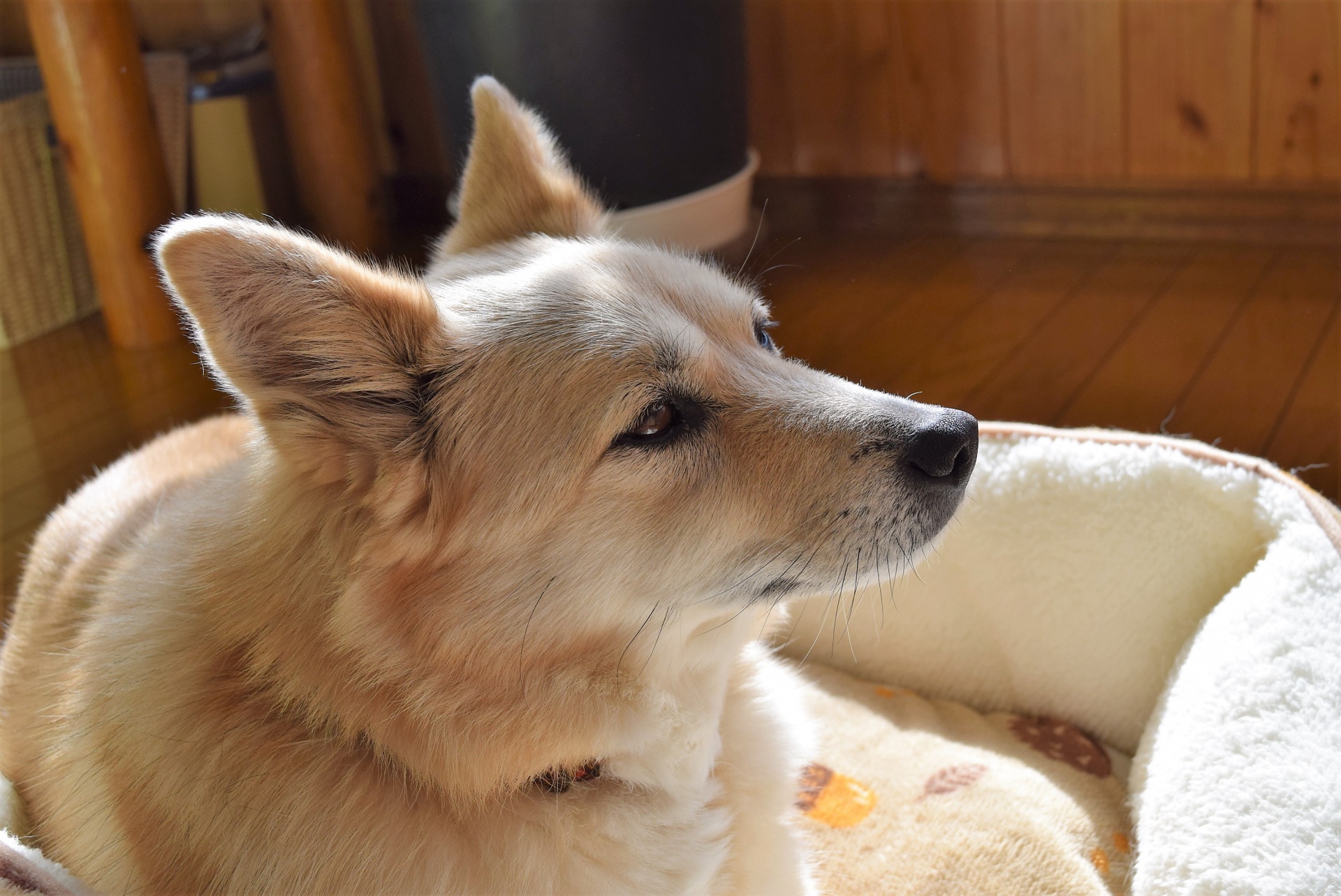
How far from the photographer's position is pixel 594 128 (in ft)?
9.75

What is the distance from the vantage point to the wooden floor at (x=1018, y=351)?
243 cm

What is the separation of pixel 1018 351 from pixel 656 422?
6.29 ft

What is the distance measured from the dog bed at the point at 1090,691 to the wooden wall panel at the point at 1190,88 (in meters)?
1.59

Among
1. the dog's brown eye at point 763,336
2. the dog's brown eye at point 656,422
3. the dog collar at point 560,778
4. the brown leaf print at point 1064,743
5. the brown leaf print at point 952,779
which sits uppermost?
the dog's brown eye at point 656,422

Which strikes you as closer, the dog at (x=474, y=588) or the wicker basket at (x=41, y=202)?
the dog at (x=474, y=588)

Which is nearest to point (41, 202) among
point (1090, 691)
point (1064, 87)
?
point (1064, 87)

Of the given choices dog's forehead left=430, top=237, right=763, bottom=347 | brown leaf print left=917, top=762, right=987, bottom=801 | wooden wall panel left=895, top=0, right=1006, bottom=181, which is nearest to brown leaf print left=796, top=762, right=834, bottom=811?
brown leaf print left=917, top=762, right=987, bottom=801

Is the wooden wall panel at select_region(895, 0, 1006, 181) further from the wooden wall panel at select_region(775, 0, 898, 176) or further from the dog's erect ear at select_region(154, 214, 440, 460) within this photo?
the dog's erect ear at select_region(154, 214, 440, 460)

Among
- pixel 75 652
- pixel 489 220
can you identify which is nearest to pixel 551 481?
pixel 489 220

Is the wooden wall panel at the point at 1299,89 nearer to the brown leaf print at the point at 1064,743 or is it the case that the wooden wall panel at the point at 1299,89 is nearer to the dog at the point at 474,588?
the brown leaf print at the point at 1064,743

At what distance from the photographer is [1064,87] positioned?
125 inches

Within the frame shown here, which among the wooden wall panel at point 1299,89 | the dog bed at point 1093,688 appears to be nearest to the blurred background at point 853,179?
the wooden wall panel at point 1299,89

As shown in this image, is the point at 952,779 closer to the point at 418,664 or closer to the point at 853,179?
the point at 418,664

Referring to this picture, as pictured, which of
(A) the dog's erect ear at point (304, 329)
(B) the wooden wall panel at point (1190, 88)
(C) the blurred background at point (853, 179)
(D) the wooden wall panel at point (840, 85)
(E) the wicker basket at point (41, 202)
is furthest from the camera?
(D) the wooden wall panel at point (840, 85)
